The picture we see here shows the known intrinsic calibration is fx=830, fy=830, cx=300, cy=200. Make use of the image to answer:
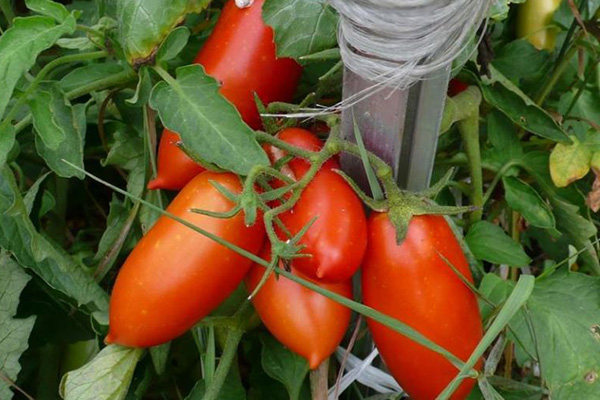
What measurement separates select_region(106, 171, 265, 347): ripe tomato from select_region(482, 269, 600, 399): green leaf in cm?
30

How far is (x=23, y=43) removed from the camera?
78cm

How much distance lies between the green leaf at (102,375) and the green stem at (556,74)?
0.62 m

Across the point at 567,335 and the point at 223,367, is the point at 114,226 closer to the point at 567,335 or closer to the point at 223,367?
the point at 223,367

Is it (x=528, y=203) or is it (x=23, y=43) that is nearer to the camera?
(x=23, y=43)

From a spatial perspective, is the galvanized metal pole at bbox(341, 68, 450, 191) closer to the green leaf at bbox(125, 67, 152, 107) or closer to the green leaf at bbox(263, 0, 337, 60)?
the green leaf at bbox(263, 0, 337, 60)

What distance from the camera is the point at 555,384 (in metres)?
0.82

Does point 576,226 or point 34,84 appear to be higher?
point 34,84

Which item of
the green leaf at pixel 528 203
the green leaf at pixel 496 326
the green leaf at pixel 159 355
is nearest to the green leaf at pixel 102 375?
the green leaf at pixel 159 355

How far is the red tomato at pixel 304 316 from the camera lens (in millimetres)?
756

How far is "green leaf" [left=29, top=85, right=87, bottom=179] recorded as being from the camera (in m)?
0.78

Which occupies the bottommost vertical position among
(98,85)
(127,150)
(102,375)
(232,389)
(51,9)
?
(232,389)

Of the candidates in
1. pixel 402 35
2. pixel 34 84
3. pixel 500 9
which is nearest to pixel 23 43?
pixel 34 84

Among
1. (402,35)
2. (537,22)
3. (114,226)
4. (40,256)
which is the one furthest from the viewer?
(537,22)

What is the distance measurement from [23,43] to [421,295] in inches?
17.2
